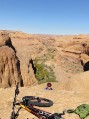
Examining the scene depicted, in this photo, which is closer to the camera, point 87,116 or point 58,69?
point 87,116

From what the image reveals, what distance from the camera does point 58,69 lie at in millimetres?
65562

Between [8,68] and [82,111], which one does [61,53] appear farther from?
[82,111]

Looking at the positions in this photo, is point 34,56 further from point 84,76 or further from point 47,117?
point 47,117

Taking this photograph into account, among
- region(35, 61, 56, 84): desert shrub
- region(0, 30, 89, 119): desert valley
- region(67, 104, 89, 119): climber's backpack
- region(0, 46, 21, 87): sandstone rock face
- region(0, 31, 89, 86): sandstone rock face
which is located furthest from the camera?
region(0, 31, 89, 86): sandstone rock face

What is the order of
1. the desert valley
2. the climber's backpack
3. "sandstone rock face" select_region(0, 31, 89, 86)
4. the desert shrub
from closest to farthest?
the climber's backpack → the desert valley → the desert shrub → "sandstone rock face" select_region(0, 31, 89, 86)

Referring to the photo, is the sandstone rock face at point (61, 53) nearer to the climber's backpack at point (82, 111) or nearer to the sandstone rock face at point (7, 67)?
the sandstone rock face at point (7, 67)

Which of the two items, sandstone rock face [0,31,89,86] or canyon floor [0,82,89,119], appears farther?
sandstone rock face [0,31,89,86]

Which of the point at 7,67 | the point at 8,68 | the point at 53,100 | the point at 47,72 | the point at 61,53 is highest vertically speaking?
the point at 53,100

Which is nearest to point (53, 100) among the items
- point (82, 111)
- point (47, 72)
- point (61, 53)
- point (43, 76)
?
point (82, 111)

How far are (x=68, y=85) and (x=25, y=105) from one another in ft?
43.9

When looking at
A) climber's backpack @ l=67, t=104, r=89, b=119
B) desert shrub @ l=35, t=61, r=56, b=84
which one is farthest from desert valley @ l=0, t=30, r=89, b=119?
climber's backpack @ l=67, t=104, r=89, b=119

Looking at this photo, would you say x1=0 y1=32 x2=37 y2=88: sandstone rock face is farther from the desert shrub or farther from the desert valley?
the desert shrub

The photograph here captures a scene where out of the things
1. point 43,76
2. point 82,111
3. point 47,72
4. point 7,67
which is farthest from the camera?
point 47,72

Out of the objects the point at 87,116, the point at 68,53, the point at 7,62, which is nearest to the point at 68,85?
the point at 7,62
